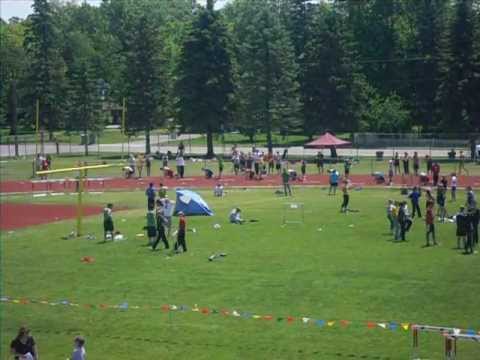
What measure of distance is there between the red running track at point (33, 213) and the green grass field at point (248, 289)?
10.7ft

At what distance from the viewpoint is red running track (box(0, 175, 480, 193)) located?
52.9 m

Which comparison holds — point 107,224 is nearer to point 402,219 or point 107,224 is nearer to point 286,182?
point 402,219

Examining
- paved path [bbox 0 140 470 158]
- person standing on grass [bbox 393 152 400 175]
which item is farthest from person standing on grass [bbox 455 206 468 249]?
paved path [bbox 0 140 470 158]

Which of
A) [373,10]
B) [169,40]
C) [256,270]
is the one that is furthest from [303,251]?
[169,40]

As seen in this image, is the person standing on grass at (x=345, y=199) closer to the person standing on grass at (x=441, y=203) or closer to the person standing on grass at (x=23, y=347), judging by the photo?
the person standing on grass at (x=441, y=203)

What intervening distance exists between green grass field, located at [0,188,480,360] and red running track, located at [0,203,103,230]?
10.7ft

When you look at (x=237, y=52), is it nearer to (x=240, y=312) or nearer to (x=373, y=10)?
(x=373, y=10)

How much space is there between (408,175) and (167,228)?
85.9 ft

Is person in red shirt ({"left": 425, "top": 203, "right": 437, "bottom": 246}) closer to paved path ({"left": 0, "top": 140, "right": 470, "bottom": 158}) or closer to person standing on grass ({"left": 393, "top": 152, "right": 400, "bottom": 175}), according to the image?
person standing on grass ({"left": 393, "top": 152, "right": 400, "bottom": 175})

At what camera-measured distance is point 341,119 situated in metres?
76.7

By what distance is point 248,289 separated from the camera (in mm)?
24328

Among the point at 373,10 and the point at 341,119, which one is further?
the point at 373,10

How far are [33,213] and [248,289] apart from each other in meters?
20.9

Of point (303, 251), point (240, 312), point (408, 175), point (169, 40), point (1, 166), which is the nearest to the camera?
point (240, 312)
